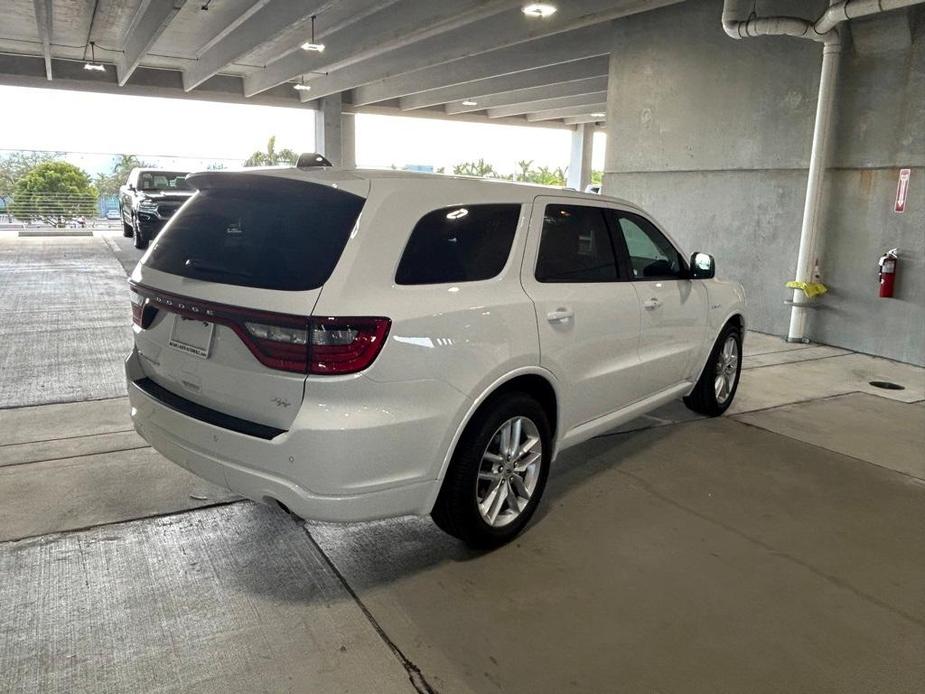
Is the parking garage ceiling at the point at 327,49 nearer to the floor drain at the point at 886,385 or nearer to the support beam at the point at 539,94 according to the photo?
the support beam at the point at 539,94

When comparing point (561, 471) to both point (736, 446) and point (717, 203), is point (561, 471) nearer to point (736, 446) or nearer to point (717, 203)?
point (736, 446)

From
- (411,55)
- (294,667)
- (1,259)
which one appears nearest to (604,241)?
(294,667)

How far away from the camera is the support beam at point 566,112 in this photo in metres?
22.9

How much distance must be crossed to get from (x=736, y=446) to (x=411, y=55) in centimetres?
1283

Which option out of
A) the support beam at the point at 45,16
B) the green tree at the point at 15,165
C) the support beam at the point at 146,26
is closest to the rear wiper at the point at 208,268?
the support beam at the point at 146,26

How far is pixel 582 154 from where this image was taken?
30406mm

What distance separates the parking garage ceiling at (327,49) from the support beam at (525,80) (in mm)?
38

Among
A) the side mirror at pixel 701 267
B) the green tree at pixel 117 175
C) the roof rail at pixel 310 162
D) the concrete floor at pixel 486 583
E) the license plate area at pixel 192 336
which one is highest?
the green tree at pixel 117 175

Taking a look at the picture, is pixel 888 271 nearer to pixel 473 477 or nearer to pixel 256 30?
pixel 473 477

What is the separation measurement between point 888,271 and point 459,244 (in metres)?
6.49

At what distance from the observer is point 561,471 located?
4.32 m

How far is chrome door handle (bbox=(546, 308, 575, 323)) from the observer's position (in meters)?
3.35

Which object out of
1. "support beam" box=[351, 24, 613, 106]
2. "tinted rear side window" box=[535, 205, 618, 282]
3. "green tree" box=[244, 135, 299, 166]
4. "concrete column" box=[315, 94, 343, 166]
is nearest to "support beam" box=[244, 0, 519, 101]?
"support beam" box=[351, 24, 613, 106]

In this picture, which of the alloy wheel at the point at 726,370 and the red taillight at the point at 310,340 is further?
the alloy wheel at the point at 726,370
